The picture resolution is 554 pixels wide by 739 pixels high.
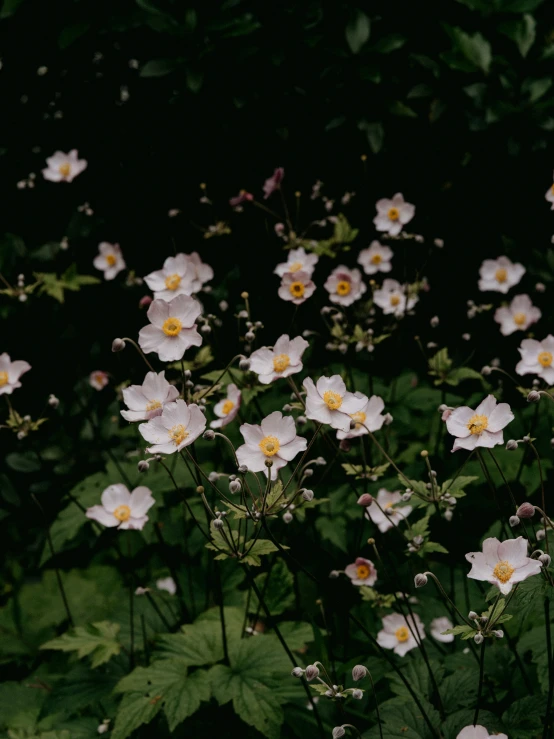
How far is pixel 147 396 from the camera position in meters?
2.18

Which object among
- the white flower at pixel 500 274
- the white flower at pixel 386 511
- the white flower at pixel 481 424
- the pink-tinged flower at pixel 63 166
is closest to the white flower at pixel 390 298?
the white flower at pixel 500 274

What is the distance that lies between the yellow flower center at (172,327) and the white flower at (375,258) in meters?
1.71

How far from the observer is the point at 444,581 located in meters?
3.09

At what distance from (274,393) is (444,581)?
1188mm

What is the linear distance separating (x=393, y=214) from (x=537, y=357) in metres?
1.23

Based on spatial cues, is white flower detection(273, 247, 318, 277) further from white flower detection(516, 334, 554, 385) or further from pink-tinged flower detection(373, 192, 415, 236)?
white flower detection(516, 334, 554, 385)

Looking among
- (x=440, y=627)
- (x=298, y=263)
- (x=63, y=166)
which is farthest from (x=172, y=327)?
(x=63, y=166)

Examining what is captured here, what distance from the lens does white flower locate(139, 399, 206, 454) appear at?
1902mm

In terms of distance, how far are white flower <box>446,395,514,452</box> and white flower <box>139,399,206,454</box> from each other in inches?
29.7

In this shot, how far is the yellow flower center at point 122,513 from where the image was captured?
271 centimetres

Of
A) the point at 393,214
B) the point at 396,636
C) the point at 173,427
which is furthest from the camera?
the point at 393,214

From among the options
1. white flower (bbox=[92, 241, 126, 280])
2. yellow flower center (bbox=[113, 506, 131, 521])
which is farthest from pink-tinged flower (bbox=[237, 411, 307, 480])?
white flower (bbox=[92, 241, 126, 280])

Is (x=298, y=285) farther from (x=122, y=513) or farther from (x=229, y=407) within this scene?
(x=122, y=513)

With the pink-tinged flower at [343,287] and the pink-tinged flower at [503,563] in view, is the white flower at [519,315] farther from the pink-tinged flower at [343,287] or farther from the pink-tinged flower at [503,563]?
the pink-tinged flower at [503,563]
